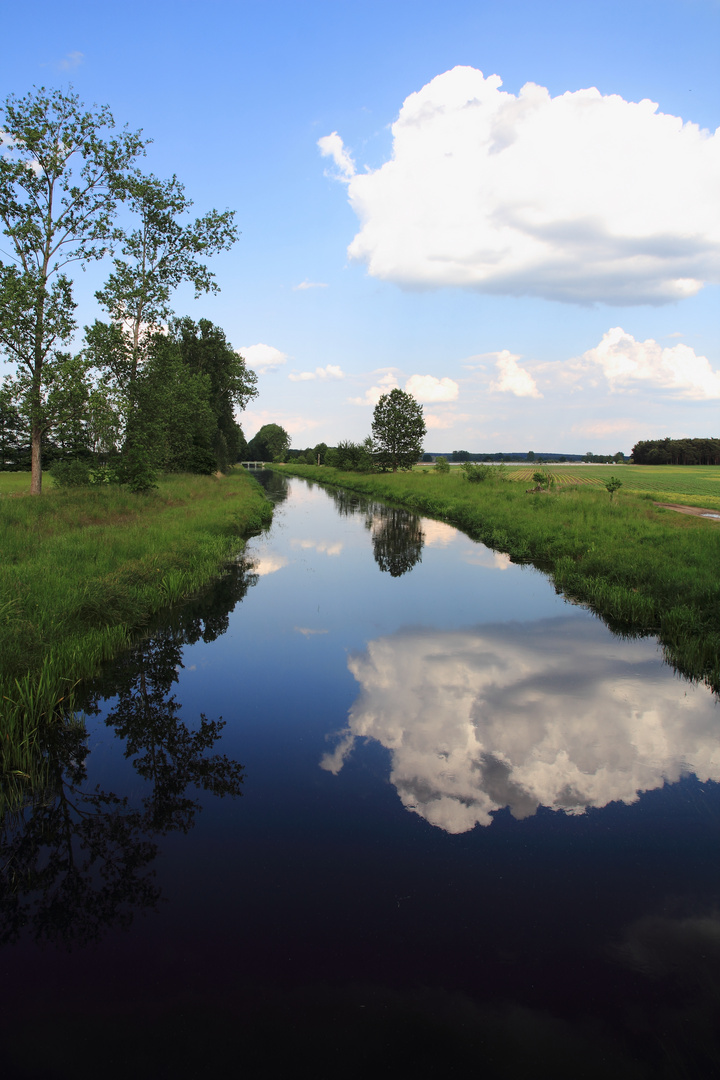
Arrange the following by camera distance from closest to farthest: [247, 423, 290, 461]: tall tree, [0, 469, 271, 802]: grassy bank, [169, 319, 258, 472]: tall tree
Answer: [0, 469, 271, 802]: grassy bank < [169, 319, 258, 472]: tall tree < [247, 423, 290, 461]: tall tree

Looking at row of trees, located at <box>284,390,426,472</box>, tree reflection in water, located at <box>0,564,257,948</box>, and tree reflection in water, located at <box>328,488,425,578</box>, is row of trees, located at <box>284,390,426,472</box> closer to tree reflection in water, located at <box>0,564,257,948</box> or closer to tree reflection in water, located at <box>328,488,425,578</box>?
tree reflection in water, located at <box>328,488,425,578</box>

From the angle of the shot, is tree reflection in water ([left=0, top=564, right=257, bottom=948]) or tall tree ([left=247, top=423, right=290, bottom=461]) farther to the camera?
tall tree ([left=247, top=423, right=290, bottom=461])

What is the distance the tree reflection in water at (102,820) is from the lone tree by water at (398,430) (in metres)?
61.7

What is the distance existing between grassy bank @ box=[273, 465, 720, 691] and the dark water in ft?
6.14

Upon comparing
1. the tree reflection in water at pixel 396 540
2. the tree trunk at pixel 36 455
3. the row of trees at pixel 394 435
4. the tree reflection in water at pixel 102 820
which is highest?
the row of trees at pixel 394 435

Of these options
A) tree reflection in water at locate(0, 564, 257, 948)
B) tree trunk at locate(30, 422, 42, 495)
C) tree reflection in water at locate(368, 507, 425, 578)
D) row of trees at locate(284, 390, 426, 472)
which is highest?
row of trees at locate(284, 390, 426, 472)

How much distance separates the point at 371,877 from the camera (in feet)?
13.3

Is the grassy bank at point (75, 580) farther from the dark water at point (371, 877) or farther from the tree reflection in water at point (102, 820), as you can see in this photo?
the dark water at point (371, 877)

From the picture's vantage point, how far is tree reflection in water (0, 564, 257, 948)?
381cm

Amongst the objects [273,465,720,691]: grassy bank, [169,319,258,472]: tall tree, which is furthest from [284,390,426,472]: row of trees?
[273,465,720,691]: grassy bank

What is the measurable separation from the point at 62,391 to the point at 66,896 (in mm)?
15984

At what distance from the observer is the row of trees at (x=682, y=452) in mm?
87850

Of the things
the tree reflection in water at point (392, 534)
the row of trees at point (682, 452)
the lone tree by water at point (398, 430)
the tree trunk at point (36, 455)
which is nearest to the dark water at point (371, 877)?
the tree reflection in water at point (392, 534)

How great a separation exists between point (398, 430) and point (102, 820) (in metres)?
64.6
